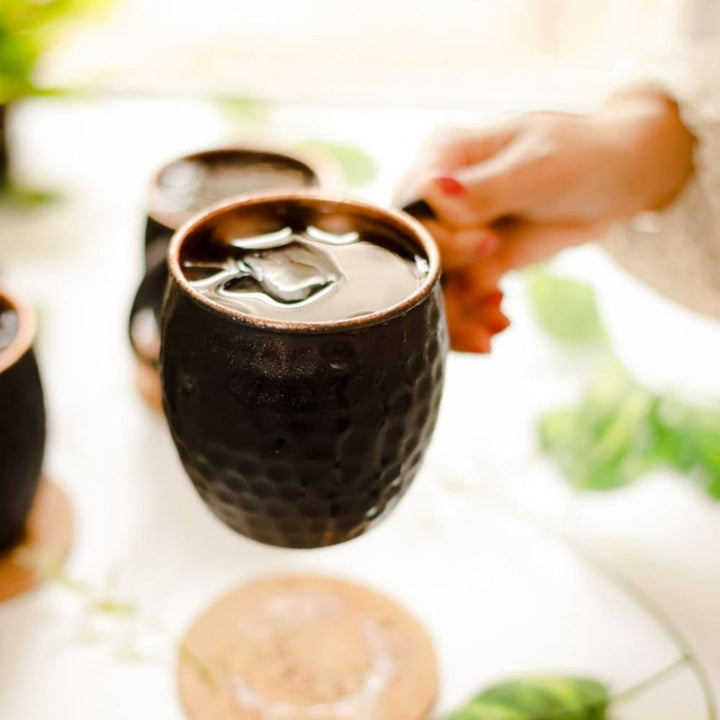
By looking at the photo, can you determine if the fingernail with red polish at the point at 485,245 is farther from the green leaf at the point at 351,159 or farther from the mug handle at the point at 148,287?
the green leaf at the point at 351,159

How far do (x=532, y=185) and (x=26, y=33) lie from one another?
58 centimetres

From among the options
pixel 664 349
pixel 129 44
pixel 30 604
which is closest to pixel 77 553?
pixel 30 604

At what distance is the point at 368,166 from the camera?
A: 112 cm

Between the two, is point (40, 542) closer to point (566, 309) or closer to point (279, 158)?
point (279, 158)

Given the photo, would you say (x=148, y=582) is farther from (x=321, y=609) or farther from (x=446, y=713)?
(x=446, y=713)

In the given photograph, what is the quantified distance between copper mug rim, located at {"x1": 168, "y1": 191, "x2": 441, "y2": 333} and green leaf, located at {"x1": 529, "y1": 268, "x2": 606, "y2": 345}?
1.31 ft

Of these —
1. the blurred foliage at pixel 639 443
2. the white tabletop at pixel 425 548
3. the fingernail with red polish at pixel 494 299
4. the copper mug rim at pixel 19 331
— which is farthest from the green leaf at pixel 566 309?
the copper mug rim at pixel 19 331

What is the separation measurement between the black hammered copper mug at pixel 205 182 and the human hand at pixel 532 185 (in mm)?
138

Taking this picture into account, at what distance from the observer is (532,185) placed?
725 millimetres

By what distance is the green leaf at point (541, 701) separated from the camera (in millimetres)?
599

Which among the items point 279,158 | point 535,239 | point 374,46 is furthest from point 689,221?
point 374,46

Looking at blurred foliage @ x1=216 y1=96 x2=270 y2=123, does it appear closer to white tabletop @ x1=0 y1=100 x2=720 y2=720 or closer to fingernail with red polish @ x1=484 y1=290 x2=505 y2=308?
white tabletop @ x1=0 y1=100 x2=720 y2=720

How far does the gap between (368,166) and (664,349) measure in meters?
0.40

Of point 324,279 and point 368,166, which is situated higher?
point 324,279
